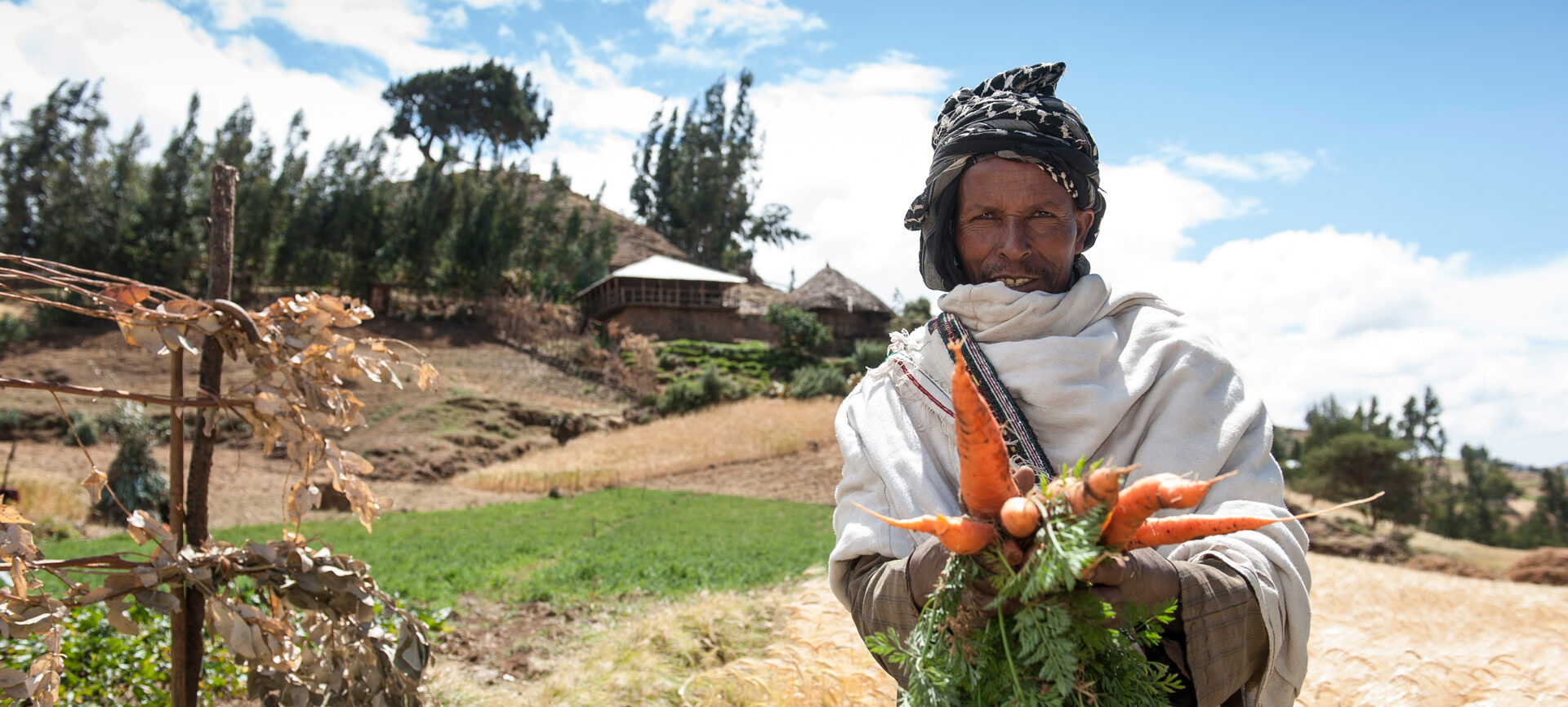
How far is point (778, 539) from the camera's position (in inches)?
413

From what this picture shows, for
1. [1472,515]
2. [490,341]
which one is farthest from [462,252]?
[1472,515]

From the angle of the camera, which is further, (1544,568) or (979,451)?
(1544,568)

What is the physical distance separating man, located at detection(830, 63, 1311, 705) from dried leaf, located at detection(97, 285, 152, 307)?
1.77 metres

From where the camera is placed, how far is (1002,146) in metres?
A: 1.71

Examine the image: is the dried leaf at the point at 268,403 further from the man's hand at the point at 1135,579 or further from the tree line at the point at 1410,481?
the tree line at the point at 1410,481

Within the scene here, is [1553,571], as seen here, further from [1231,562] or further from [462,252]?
[462,252]

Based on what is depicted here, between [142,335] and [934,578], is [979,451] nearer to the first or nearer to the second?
[934,578]

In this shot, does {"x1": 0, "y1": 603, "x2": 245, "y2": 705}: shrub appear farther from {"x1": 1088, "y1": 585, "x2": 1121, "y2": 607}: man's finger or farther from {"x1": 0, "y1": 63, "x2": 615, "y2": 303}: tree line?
{"x1": 0, "y1": 63, "x2": 615, "y2": 303}: tree line

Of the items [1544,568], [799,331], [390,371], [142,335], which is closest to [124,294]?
[142,335]

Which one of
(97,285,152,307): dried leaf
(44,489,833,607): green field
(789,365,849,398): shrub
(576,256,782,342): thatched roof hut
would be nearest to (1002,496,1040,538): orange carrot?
(97,285,152,307): dried leaf

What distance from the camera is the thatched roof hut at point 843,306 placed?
39969 mm

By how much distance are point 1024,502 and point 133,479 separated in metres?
15.2

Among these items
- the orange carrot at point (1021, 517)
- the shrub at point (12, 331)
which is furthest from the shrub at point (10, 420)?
the orange carrot at point (1021, 517)

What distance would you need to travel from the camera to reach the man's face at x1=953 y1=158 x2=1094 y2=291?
174 centimetres
